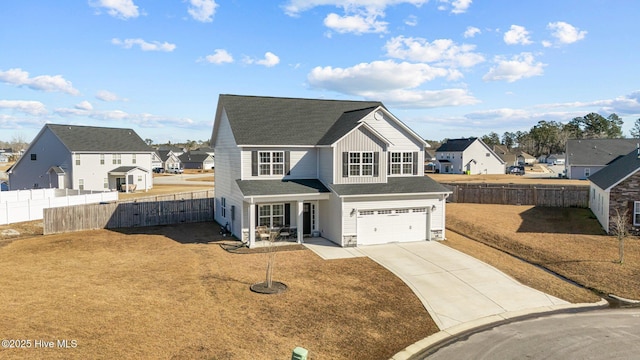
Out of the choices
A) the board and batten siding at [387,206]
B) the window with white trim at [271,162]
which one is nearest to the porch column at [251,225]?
the window with white trim at [271,162]

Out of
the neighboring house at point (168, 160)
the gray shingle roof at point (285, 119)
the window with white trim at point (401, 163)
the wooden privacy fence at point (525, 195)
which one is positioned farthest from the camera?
the neighboring house at point (168, 160)

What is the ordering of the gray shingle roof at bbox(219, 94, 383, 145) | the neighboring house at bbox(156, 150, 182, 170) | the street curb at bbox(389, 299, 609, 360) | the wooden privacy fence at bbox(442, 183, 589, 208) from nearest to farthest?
the street curb at bbox(389, 299, 609, 360), the gray shingle roof at bbox(219, 94, 383, 145), the wooden privacy fence at bbox(442, 183, 589, 208), the neighboring house at bbox(156, 150, 182, 170)

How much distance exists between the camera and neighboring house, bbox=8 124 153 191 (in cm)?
4703

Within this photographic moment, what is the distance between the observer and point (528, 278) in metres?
19.2

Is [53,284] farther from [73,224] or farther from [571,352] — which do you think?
[571,352]

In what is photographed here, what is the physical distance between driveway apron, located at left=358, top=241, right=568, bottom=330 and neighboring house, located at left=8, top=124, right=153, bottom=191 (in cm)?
3949

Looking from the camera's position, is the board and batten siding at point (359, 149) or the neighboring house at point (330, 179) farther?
the board and batten siding at point (359, 149)

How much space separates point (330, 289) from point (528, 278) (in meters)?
9.90

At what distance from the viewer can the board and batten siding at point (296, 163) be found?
24734mm

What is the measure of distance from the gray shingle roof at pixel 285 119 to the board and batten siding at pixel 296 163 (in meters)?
0.45

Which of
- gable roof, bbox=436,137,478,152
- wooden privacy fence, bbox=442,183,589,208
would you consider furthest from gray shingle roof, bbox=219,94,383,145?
gable roof, bbox=436,137,478,152

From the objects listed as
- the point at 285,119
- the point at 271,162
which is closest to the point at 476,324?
the point at 271,162

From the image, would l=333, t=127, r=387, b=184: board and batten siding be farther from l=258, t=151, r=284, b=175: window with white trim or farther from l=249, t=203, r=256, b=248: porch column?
l=249, t=203, r=256, b=248: porch column

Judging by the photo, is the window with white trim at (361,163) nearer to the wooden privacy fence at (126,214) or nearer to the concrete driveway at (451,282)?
the concrete driveway at (451,282)
